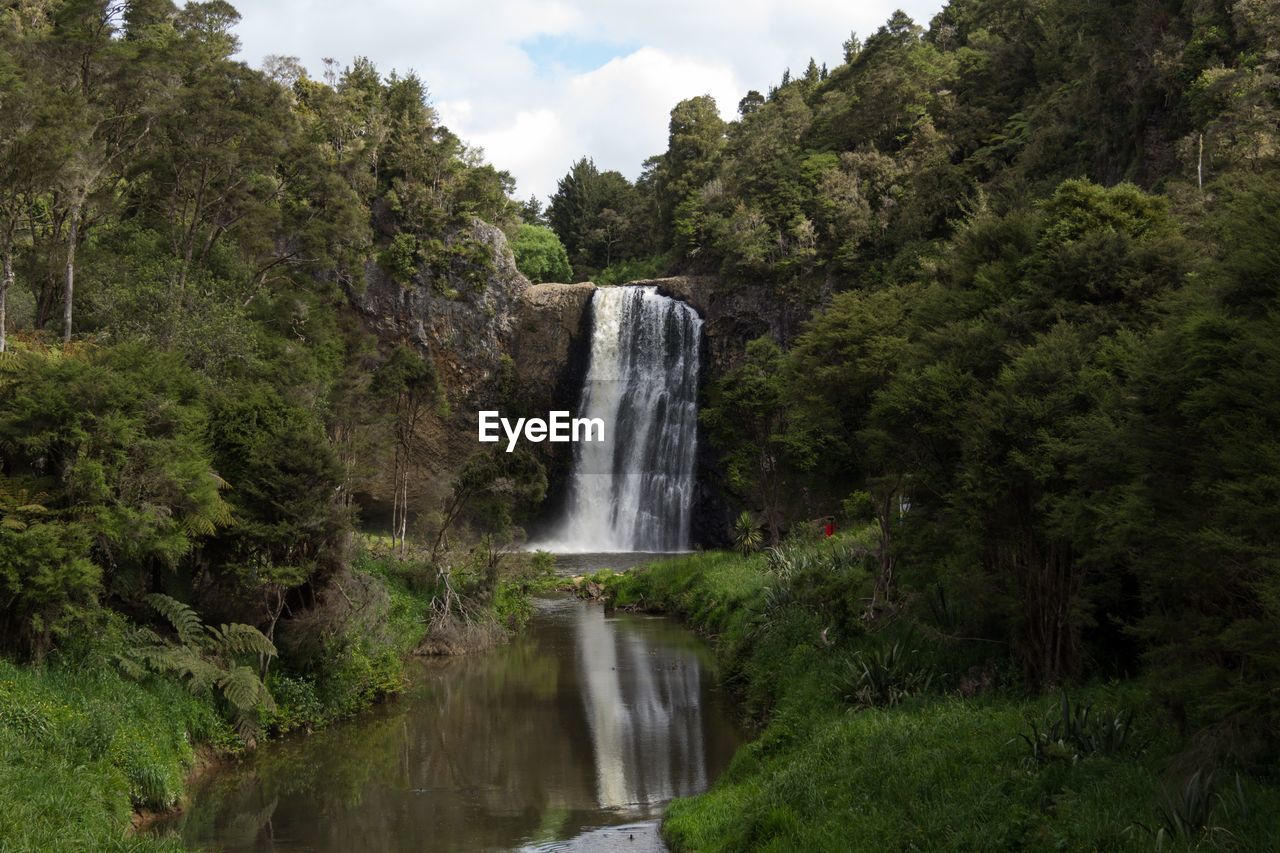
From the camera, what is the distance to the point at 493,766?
18.9 meters

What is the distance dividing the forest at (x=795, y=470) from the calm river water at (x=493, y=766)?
83cm

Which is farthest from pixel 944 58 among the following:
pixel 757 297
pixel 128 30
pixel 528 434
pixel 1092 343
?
pixel 1092 343

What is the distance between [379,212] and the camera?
49250 mm

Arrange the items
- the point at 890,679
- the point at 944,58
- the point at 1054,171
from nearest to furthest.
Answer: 1. the point at 890,679
2. the point at 1054,171
3. the point at 944,58

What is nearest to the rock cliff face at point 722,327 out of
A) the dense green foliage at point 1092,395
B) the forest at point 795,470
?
the dense green foliage at point 1092,395

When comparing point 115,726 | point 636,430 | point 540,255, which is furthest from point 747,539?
point 540,255

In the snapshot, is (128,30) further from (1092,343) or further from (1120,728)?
(1120,728)

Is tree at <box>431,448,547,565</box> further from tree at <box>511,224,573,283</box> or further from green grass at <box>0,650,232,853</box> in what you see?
tree at <box>511,224,573,283</box>

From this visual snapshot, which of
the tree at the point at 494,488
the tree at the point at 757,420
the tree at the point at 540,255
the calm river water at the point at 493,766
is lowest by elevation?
the calm river water at the point at 493,766

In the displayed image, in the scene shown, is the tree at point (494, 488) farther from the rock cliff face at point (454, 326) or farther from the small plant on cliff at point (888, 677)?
the rock cliff face at point (454, 326)

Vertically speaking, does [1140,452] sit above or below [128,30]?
below

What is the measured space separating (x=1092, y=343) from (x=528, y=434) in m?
37.6

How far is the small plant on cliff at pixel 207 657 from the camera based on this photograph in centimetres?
1725

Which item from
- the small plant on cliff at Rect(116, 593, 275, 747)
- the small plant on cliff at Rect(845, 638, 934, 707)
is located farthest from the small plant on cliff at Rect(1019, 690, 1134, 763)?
the small plant on cliff at Rect(116, 593, 275, 747)
